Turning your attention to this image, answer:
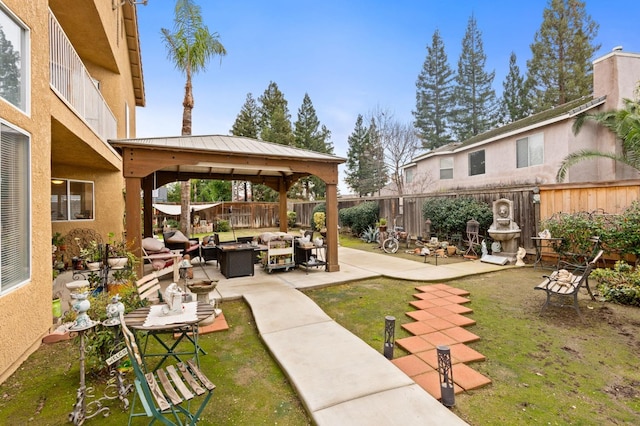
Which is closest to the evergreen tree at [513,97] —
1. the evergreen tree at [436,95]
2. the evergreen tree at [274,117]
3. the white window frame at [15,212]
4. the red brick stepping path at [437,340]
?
the evergreen tree at [436,95]

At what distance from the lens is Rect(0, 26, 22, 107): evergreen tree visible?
3.24 meters

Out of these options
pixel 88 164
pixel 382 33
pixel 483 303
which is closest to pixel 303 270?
pixel 483 303

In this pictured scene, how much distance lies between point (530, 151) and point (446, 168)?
A: 5.20m

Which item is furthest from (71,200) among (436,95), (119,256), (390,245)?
(436,95)

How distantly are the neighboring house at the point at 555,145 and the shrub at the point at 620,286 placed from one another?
388cm

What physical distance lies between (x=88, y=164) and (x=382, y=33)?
791 inches

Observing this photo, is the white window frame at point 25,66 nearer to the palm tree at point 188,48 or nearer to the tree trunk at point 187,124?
the palm tree at point 188,48

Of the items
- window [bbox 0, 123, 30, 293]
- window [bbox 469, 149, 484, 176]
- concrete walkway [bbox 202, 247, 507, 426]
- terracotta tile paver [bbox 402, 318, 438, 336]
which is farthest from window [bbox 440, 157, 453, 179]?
window [bbox 0, 123, 30, 293]

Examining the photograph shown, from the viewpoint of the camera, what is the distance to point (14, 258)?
3.34 meters

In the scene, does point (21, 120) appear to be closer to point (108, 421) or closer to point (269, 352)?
point (108, 421)

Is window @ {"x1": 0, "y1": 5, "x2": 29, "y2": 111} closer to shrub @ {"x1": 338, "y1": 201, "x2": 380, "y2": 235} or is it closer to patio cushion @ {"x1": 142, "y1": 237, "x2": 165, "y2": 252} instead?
patio cushion @ {"x1": 142, "y1": 237, "x2": 165, "y2": 252}

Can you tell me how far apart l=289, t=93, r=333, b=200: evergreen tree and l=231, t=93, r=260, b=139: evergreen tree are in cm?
447

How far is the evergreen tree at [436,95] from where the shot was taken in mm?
31203

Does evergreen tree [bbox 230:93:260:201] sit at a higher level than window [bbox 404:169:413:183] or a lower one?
higher
